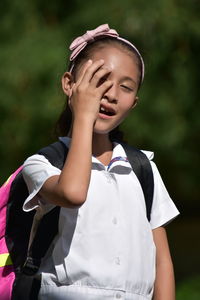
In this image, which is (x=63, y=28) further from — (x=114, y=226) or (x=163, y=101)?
(x=114, y=226)

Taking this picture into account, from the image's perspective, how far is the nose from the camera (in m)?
2.29

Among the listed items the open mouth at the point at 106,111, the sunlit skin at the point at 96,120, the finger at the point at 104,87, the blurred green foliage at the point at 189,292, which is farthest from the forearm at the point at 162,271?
the blurred green foliage at the point at 189,292

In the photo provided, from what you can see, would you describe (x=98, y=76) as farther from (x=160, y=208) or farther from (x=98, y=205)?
(x=160, y=208)

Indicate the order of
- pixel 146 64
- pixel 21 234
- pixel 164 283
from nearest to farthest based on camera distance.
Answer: pixel 21 234
pixel 164 283
pixel 146 64

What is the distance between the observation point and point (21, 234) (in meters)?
2.29

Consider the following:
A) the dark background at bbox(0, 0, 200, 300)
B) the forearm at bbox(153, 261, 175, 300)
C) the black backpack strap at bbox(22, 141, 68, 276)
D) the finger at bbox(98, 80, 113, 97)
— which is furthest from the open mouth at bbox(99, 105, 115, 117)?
the dark background at bbox(0, 0, 200, 300)

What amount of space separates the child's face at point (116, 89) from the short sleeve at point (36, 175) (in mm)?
214

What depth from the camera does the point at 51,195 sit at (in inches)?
83.3

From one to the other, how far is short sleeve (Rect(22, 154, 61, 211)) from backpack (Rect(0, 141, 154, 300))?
0.10 ft

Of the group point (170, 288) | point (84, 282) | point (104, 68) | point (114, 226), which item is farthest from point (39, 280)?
point (104, 68)

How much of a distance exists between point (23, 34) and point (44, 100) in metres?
0.71

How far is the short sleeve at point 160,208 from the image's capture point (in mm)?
2434

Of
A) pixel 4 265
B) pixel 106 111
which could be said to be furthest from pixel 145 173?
pixel 4 265

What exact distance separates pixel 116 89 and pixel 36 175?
1.26 ft
